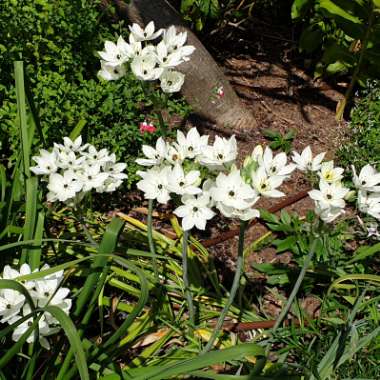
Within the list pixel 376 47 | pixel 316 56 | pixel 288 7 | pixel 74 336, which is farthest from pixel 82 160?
pixel 288 7

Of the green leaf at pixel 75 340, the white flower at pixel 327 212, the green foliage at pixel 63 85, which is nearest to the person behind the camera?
the green leaf at pixel 75 340

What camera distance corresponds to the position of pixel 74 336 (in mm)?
1451

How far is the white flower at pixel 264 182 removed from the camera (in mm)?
1597

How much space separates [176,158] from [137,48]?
390mm

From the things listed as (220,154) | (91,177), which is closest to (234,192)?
(220,154)

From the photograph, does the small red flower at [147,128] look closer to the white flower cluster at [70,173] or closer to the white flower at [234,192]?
the white flower cluster at [70,173]

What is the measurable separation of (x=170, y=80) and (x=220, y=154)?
→ 39cm

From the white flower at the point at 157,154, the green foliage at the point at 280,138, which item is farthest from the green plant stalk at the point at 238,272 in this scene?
the green foliage at the point at 280,138

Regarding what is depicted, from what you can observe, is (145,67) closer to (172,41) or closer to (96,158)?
(172,41)

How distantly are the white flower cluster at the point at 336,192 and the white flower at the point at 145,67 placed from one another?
0.51 metres

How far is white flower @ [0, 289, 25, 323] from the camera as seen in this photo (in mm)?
1645

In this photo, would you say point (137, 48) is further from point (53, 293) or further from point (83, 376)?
point (83, 376)

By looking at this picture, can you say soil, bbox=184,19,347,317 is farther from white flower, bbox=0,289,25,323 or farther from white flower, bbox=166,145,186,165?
white flower, bbox=0,289,25,323

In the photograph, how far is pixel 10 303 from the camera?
1680 millimetres
